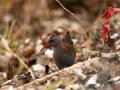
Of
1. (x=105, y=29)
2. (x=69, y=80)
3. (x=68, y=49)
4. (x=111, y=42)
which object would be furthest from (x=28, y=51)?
(x=69, y=80)

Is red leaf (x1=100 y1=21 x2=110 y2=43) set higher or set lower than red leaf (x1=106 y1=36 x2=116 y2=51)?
higher

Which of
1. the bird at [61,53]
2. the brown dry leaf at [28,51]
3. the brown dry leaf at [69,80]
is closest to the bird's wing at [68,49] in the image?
the bird at [61,53]

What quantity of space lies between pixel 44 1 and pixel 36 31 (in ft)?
1.86

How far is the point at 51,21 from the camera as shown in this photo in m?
9.09

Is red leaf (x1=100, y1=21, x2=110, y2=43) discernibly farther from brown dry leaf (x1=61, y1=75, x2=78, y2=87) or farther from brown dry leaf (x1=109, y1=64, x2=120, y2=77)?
brown dry leaf (x1=61, y1=75, x2=78, y2=87)

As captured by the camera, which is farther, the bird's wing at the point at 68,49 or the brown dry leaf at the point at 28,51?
the brown dry leaf at the point at 28,51

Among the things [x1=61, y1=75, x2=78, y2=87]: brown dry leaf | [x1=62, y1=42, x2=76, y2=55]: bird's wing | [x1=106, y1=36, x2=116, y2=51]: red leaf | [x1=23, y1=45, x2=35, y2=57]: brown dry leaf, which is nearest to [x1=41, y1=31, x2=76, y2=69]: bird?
[x1=62, y1=42, x2=76, y2=55]: bird's wing

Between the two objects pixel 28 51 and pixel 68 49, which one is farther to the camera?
pixel 28 51

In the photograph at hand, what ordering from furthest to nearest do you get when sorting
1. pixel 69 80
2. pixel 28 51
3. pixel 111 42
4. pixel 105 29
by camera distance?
pixel 28 51, pixel 111 42, pixel 105 29, pixel 69 80

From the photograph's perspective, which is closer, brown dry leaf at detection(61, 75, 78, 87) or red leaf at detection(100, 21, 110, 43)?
brown dry leaf at detection(61, 75, 78, 87)

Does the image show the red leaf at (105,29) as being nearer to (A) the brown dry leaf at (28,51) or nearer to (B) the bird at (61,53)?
(B) the bird at (61,53)

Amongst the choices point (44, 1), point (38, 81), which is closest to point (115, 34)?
point (38, 81)

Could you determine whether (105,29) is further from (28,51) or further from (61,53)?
(28,51)

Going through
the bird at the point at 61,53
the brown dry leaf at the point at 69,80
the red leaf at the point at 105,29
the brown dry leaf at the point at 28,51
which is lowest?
the brown dry leaf at the point at 28,51
